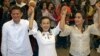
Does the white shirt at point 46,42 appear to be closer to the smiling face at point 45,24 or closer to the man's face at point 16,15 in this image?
the smiling face at point 45,24

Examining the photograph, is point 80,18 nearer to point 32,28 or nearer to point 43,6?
point 32,28

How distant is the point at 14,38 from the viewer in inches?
131

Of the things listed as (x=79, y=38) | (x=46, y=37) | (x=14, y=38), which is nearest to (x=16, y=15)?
(x=14, y=38)

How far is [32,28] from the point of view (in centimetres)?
334

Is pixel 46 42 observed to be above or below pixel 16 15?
below

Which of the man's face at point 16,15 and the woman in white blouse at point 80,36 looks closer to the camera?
the man's face at point 16,15

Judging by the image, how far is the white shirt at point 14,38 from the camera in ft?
10.9

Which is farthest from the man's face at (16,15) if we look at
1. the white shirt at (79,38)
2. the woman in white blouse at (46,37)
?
the white shirt at (79,38)

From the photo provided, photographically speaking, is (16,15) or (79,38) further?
(79,38)

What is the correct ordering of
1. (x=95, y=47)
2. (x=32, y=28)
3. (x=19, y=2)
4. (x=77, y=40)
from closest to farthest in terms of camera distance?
(x=32, y=28) → (x=77, y=40) → (x=19, y=2) → (x=95, y=47)

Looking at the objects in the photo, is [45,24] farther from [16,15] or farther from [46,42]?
[16,15]

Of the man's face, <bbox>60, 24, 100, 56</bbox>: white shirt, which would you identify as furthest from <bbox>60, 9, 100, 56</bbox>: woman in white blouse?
the man's face

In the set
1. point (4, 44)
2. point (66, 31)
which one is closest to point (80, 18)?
point (66, 31)

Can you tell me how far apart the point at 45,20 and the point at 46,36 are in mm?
213
